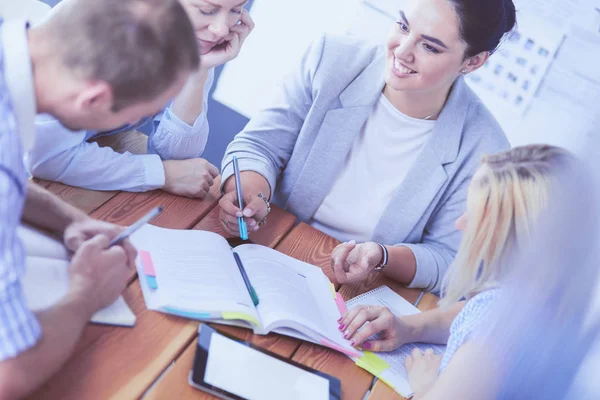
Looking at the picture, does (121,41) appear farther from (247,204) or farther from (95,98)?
(247,204)

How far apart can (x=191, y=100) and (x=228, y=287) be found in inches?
21.5

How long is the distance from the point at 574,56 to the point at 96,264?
5.89 feet

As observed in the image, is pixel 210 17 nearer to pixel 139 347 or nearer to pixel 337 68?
pixel 337 68

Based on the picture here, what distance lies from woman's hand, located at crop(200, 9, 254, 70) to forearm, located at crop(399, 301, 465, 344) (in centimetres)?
Answer: 78

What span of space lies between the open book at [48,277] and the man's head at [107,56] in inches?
Result: 9.6

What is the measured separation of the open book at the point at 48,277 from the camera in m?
0.85

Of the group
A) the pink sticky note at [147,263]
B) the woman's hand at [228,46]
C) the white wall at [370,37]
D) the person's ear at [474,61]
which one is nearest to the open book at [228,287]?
the pink sticky note at [147,263]

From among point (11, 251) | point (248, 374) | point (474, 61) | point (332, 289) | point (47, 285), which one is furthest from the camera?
point (474, 61)

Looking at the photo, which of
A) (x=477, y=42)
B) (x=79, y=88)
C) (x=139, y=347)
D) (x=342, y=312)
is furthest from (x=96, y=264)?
(x=477, y=42)

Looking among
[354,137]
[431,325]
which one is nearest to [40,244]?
[431,325]

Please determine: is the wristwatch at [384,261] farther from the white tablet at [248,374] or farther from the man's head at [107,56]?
the man's head at [107,56]

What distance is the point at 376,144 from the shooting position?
1.73 metres

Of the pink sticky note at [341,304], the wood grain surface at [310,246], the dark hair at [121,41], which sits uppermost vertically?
the dark hair at [121,41]

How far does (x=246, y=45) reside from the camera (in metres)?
2.61
